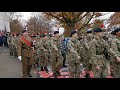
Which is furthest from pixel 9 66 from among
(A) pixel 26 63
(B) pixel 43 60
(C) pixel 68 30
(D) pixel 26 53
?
(D) pixel 26 53

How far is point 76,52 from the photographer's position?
334 inches

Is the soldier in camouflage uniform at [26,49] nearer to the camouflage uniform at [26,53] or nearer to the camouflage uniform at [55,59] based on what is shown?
the camouflage uniform at [26,53]

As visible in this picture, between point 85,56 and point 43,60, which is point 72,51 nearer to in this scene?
point 85,56

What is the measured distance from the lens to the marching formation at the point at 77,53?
312 inches

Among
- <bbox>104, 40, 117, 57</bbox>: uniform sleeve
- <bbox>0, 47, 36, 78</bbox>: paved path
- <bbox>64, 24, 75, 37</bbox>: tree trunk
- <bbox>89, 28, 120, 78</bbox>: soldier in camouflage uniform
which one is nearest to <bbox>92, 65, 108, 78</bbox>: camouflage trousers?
<bbox>89, 28, 120, 78</bbox>: soldier in camouflage uniform

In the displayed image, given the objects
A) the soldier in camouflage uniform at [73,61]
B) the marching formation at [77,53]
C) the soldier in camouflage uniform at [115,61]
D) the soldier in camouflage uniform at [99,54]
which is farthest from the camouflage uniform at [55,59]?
the soldier in camouflage uniform at [115,61]

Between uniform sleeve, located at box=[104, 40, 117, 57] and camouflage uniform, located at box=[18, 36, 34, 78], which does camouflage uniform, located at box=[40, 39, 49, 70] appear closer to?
camouflage uniform, located at box=[18, 36, 34, 78]

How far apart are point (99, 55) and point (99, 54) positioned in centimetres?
5

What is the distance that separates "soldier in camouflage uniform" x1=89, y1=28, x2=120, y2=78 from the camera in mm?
7747

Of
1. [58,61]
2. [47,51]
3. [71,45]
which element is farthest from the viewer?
[47,51]
